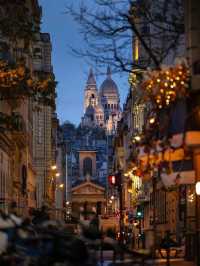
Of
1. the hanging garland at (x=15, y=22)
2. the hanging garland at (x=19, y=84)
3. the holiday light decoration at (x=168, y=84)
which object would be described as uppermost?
the hanging garland at (x=15, y=22)

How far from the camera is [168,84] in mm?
19281

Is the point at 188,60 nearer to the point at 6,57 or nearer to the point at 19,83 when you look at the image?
the point at 19,83

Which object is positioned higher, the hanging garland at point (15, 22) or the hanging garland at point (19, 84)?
the hanging garland at point (15, 22)

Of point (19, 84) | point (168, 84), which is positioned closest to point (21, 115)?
point (19, 84)

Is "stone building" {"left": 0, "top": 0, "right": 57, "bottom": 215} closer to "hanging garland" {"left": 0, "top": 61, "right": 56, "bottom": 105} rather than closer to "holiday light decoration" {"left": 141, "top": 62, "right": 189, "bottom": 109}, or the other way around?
"hanging garland" {"left": 0, "top": 61, "right": 56, "bottom": 105}

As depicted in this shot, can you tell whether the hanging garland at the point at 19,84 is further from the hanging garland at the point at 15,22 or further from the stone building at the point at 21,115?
the hanging garland at the point at 15,22

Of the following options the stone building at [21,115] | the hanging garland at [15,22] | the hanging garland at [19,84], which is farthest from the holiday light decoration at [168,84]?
the hanging garland at [15,22]


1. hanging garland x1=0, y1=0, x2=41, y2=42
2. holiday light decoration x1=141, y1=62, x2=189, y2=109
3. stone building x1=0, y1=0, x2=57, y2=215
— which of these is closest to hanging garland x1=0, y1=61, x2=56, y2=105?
stone building x1=0, y1=0, x2=57, y2=215

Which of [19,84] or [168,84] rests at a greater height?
[19,84]

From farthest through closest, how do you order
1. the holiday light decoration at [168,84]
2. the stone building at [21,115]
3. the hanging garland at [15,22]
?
1. the stone building at [21,115]
2. the hanging garland at [15,22]
3. the holiday light decoration at [168,84]

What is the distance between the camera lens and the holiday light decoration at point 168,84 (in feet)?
63.2

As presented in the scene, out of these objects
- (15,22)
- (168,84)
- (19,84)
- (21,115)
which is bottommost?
(168,84)

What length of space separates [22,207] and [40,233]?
4627 cm

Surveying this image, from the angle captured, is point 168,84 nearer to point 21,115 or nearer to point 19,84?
point 19,84
